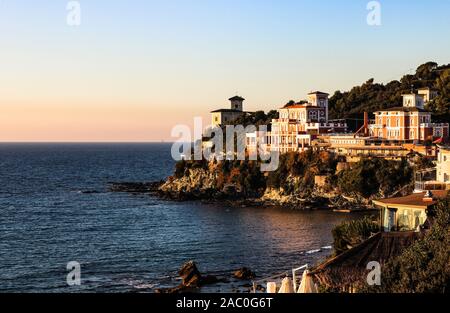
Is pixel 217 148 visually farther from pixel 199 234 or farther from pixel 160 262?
pixel 160 262

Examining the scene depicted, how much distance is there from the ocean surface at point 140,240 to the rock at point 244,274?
1.82ft

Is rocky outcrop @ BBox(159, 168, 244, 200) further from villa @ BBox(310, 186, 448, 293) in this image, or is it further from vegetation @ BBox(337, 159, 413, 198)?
villa @ BBox(310, 186, 448, 293)

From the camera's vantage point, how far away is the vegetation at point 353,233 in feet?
109

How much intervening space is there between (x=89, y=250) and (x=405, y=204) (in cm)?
2530

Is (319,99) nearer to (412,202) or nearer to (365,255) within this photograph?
(412,202)

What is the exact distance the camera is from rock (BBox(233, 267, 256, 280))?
123 ft

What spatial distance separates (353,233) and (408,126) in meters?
50.9

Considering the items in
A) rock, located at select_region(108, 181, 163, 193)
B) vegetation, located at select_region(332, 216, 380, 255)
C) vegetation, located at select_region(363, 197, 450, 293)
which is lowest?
rock, located at select_region(108, 181, 163, 193)

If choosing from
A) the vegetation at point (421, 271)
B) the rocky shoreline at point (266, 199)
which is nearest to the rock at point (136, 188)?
the rocky shoreline at point (266, 199)

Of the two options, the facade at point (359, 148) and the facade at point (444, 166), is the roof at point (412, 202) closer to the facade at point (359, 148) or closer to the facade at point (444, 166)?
the facade at point (444, 166)

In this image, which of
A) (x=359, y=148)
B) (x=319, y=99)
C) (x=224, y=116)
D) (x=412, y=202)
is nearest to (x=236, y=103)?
(x=224, y=116)

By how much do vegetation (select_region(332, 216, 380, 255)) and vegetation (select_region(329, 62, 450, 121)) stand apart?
58387mm

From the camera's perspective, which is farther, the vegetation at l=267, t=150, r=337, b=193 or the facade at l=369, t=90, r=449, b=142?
the facade at l=369, t=90, r=449, b=142

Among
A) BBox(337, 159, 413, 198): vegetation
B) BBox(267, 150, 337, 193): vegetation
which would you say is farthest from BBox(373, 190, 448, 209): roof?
BBox(267, 150, 337, 193): vegetation
